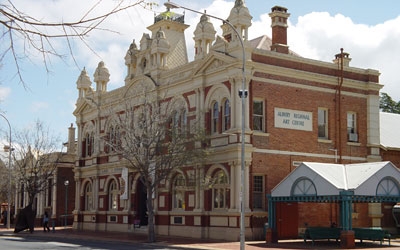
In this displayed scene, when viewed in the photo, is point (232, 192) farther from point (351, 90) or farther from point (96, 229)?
point (96, 229)

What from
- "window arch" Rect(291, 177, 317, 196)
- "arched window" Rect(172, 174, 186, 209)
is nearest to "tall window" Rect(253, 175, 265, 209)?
"window arch" Rect(291, 177, 317, 196)

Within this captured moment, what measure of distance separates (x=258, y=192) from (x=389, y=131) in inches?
522

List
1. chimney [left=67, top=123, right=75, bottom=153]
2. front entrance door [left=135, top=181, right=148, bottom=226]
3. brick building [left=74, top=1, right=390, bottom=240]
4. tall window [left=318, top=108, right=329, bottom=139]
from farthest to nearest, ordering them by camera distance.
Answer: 1. chimney [left=67, top=123, right=75, bottom=153]
2. front entrance door [left=135, top=181, right=148, bottom=226]
3. tall window [left=318, top=108, right=329, bottom=139]
4. brick building [left=74, top=1, right=390, bottom=240]

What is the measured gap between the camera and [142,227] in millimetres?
41094

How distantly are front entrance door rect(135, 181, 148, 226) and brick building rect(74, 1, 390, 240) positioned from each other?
0.23 feet

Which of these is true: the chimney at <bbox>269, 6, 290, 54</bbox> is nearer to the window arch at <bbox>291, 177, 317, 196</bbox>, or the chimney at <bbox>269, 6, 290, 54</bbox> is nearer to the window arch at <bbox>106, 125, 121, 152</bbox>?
the window arch at <bbox>291, 177, 317, 196</bbox>

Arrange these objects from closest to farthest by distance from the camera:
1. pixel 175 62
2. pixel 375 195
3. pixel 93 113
Result: pixel 375 195 < pixel 175 62 < pixel 93 113

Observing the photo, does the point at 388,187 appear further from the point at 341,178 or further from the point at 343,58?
the point at 343,58

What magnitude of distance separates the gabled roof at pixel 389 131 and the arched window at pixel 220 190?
11.3 m

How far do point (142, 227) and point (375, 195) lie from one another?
1815cm

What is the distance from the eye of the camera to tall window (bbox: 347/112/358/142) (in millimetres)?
36906

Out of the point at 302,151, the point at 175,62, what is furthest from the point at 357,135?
the point at 175,62

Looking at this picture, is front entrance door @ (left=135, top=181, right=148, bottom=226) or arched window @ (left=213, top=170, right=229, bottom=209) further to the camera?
front entrance door @ (left=135, top=181, right=148, bottom=226)

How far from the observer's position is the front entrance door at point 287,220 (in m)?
31.6
